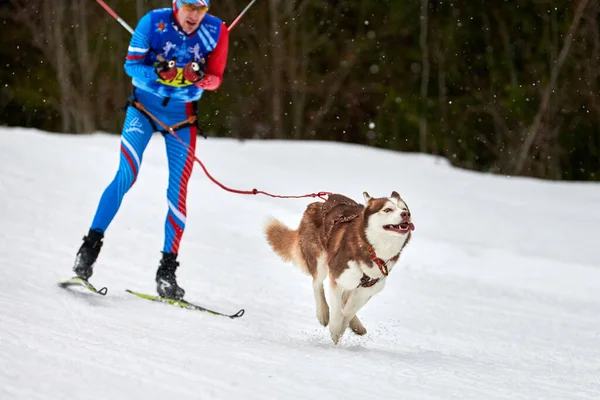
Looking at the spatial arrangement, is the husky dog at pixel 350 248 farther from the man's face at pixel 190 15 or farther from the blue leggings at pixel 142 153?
the man's face at pixel 190 15

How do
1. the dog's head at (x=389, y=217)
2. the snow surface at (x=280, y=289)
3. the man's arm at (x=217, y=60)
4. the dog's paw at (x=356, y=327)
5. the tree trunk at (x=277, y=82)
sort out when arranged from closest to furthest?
1. the snow surface at (x=280, y=289)
2. the dog's head at (x=389, y=217)
3. the dog's paw at (x=356, y=327)
4. the man's arm at (x=217, y=60)
5. the tree trunk at (x=277, y=82)

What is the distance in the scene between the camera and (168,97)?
5.09 m

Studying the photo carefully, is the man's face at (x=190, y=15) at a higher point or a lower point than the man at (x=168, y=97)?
higher

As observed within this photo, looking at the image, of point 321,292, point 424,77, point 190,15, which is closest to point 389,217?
point 321,292

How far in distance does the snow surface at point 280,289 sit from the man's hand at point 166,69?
1418 mm

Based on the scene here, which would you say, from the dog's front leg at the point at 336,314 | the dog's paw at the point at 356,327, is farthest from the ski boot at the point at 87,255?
the dog's paw at the point at 356,327

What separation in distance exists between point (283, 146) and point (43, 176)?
4733 mm

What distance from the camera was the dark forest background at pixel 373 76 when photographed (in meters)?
20.7

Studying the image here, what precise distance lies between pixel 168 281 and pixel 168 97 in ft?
3.93

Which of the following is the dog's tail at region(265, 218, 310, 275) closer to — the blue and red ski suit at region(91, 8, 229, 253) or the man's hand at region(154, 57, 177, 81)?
the blue and red ski suit at region(91, 8, 229, 253)

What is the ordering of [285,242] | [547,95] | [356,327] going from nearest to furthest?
1. [356,327]
2. [285,242]
3. [547,95]

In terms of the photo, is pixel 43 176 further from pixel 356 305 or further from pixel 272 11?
pixel 272 11

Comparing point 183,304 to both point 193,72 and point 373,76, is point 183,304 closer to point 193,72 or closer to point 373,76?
point 193,72

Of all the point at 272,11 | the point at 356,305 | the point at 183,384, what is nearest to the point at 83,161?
the point at 356,305
